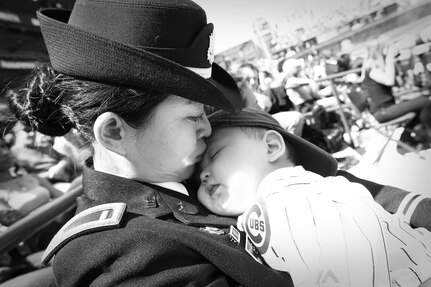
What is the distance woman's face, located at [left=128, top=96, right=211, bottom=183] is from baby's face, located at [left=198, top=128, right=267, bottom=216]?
64 mm

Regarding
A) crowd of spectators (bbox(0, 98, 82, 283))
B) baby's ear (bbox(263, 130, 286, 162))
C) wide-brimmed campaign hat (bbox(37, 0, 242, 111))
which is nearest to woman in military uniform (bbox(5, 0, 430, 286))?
wide-brimmed campaign hat (bbox(37, 0, 242, 111))

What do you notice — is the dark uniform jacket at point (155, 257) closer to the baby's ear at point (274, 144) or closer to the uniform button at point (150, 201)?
the uniform button at point (150, 201)

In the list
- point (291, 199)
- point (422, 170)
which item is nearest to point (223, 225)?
point (291, 199)

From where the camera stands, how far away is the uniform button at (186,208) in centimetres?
75

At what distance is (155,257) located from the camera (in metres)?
0.60

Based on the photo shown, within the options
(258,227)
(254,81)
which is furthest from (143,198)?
(254,81)

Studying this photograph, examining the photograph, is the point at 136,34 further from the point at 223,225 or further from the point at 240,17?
the point at 240,17

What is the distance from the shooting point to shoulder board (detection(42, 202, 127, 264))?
2.13ft

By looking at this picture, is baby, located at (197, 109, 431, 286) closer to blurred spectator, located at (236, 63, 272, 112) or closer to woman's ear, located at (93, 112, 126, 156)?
woman's ear, located at (93, 112, 126, 156)

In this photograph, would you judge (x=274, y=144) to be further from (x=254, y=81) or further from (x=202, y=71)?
(x=254, y=81)

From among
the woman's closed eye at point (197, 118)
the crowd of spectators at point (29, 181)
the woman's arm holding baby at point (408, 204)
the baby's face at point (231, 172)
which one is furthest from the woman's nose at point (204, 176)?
the crowd of spectators at point (29, 181)

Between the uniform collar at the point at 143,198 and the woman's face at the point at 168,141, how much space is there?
35 millimetres

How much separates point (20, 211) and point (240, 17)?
117cm

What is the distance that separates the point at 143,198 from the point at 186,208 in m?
0.09
